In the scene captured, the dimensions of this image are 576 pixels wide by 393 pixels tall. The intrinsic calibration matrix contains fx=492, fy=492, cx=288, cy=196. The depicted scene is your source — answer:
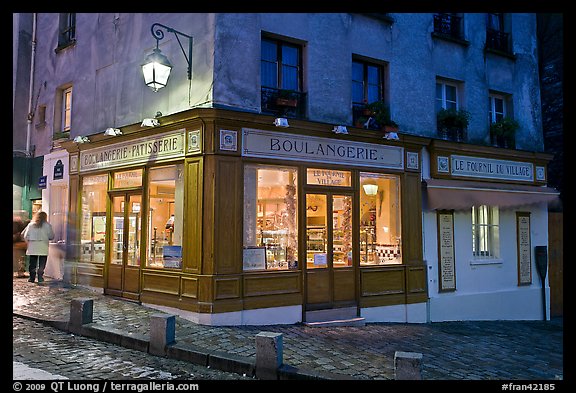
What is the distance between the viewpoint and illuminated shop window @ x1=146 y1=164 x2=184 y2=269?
9281 mm

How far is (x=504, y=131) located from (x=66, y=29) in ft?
40.0

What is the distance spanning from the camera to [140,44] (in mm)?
10734

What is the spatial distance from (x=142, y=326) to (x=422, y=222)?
655 cm

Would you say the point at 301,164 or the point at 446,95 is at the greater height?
the point at 446,95

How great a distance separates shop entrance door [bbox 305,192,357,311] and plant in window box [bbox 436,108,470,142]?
357 cm

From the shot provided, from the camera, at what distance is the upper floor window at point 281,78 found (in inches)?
379

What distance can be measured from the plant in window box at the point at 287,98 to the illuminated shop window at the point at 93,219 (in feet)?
14.9

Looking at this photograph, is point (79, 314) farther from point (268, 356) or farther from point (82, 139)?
point (82, 139)

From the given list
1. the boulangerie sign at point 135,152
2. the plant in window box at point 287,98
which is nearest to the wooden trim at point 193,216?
the boulangerie sign at point 135,152

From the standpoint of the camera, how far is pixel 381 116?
10.7m

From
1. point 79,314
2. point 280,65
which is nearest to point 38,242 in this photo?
point 79,314

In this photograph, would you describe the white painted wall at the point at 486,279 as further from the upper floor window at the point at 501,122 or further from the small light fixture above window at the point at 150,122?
the small light fixture above window at the point at 150,122
